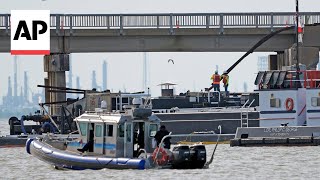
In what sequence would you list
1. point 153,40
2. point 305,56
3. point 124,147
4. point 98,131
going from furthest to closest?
point 153,40, point 305,56, point 98,131, point 124,147

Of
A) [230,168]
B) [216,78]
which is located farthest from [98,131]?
[216,78]

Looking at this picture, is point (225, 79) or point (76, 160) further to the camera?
point (225, 79)

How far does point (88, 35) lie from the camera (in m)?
108

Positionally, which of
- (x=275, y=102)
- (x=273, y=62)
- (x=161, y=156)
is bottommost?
(x=161, y=156)

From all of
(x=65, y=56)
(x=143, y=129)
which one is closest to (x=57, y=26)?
(x=65, y=56)

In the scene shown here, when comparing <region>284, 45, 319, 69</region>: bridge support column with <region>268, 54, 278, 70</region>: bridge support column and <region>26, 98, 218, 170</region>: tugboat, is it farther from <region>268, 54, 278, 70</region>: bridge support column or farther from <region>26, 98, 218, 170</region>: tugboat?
<region>26, 98, 218, 170</region>: tugboat

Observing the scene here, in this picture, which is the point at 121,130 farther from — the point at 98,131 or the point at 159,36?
the point at 159,36

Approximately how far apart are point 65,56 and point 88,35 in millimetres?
2743

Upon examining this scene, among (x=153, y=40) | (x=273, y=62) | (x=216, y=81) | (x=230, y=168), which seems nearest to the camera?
(x=230, y=168)

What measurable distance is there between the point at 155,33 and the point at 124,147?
44942 mm

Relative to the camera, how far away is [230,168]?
6906cm

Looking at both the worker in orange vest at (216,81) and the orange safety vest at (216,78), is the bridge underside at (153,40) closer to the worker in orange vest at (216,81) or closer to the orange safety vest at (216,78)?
the worker in orange vest at (216,81)

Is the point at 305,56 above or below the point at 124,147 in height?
above

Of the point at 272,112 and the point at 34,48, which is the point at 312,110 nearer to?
the point at 272,112
